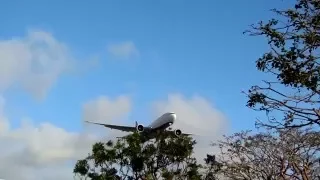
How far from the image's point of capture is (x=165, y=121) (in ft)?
144

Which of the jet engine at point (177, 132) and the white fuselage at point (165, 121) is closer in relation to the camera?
the jet engine at point (177, 132)

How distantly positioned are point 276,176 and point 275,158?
1.20 m

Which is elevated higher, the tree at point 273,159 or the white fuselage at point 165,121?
the white fuselage at point 165,121

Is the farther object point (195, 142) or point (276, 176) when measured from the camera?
point (195, 142)

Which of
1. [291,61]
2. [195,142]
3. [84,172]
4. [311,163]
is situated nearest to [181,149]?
[195,142]

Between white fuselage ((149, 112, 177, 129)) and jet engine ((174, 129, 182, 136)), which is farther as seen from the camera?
white fuselage ((149, 112, 177, 129))

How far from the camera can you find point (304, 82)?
32.9 feet

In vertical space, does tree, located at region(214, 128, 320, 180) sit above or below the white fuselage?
below

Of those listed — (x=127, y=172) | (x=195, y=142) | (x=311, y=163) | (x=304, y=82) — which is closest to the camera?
(x=304, y=82)

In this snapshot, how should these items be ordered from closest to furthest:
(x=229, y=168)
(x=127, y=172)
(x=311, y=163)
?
(x=311, y=163)
(x=229, y=168)
(x=127, y=172)

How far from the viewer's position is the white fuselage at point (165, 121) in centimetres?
4303

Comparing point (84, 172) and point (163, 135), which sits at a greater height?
point (163, 135)

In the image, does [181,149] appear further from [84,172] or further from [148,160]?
[84,172]

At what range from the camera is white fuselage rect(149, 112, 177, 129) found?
43.0m
